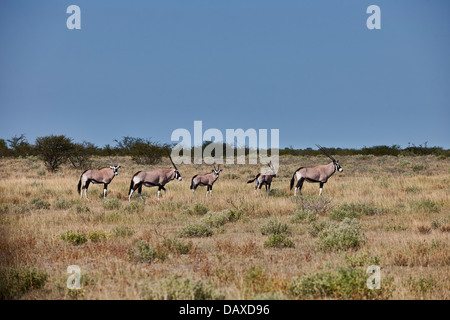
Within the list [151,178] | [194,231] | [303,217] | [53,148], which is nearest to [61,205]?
[151,178]

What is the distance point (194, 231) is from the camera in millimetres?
11055

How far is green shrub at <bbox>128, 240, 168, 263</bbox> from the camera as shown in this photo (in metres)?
8.16

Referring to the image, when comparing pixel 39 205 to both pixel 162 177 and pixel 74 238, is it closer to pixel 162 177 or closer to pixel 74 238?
pixel 162 177

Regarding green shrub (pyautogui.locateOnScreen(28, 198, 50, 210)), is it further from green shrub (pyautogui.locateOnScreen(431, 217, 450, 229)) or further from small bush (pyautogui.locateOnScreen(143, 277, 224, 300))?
green shrub (pyautogui.locateOnScreen(431, 217, 450, 229))

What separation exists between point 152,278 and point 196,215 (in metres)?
7.92

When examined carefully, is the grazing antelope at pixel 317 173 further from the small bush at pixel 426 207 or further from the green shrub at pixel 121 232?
the green shrub at pixel 121 232

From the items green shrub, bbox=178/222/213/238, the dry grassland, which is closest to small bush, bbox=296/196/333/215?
the dry grassland

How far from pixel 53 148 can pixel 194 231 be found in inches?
1224

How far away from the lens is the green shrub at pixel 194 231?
1100 cm

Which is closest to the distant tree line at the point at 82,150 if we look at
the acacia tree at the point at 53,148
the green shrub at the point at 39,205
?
the acacia tree at the point at 53,148

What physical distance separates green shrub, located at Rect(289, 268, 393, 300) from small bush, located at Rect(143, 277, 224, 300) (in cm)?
127
